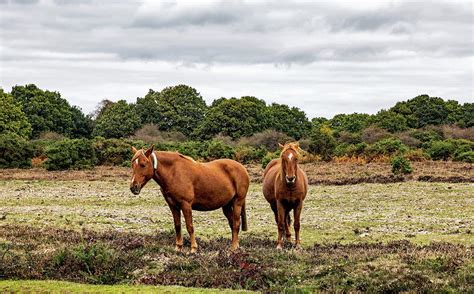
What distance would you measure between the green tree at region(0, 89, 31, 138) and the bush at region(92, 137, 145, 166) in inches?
1077

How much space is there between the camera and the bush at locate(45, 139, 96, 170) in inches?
2304

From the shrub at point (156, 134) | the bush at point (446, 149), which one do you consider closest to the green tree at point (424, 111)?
the shrub at point (156, 134)

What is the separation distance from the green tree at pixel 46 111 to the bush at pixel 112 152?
1542 inches

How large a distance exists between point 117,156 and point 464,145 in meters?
35.9

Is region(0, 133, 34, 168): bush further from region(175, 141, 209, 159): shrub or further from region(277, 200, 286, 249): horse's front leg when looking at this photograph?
region(277, 200, 286, 249): horse's front leg

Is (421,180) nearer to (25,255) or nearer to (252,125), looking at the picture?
(25,255)

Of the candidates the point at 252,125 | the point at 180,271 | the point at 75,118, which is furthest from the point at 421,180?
the point at 75,118

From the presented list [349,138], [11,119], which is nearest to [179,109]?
[11,119]

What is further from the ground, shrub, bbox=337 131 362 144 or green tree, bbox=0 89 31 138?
green tree, bbox=0 89 31 138

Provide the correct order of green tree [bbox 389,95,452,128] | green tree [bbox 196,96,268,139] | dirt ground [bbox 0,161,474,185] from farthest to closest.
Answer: green tree [bbox 389,95,452,128] → green tree [bbox 196,96,268,139] → dirt ground [bbox 0,161,474,185]

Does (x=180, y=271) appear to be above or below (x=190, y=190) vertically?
below

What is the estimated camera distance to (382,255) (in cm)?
1448

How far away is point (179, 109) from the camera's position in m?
113

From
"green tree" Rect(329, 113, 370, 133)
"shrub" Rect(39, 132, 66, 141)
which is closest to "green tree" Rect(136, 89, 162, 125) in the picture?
"shrub" Rect(39, 132, 66, 141)
